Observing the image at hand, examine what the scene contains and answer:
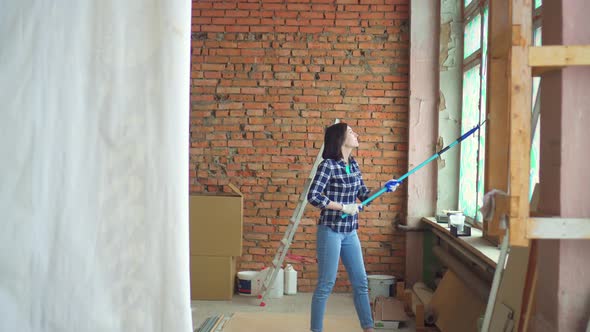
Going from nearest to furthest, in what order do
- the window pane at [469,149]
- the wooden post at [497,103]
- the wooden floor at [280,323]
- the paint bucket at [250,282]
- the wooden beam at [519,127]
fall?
the wooden beam at [519,127]
the wooden post at [497,103]
the wooden floor at [280,323]
the window pane at [469,149]
the paint bucket at [250,282]

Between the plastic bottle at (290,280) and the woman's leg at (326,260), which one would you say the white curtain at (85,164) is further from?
the plastic bottle at (290,280)

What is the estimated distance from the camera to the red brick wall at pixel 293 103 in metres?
5.91

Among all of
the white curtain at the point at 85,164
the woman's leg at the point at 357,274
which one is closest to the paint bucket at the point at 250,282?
the woman's leg at the point at 357,274

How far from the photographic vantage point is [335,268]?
151 inches

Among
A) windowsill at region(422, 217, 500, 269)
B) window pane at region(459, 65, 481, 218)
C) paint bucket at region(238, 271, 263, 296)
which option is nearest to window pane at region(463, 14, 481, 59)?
window pane at region(459, 65, 481, 218)

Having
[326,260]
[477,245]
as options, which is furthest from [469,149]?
[326,260]

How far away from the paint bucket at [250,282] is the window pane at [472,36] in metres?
2.86

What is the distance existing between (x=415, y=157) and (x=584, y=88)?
3.71m

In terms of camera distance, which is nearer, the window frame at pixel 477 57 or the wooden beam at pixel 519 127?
the wooden beam at pixel 519 127

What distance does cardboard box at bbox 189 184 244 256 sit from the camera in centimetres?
558

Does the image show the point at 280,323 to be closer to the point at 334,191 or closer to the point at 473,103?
the point at 334,191

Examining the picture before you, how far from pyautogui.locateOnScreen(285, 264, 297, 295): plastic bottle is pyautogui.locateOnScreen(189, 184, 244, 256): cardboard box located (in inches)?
21.0

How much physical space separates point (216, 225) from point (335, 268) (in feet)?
6.67

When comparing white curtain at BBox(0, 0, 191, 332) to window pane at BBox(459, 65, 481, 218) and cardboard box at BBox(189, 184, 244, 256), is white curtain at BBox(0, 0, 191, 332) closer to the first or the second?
window pane at BBox(459, 65, 481, 218)
